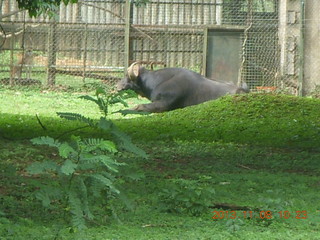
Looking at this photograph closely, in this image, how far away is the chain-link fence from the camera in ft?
60.0

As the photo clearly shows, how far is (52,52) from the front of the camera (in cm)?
1842

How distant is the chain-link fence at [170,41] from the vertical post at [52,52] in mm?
23

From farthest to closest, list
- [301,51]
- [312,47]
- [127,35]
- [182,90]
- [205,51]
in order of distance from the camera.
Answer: [205,51] → [127,35] → [312,47] → [301,51] → [182,90]

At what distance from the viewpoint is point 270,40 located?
1845 centimetres

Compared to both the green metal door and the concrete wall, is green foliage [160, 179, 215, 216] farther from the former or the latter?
the green metal door

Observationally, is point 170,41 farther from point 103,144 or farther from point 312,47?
point 103,144

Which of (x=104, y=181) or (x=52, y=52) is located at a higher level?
(x=52, y=52)

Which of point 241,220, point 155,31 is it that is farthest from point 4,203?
point 155,31

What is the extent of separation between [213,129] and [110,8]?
812cm

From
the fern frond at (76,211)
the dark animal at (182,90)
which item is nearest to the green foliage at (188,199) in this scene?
the fern frond at (76,211)
